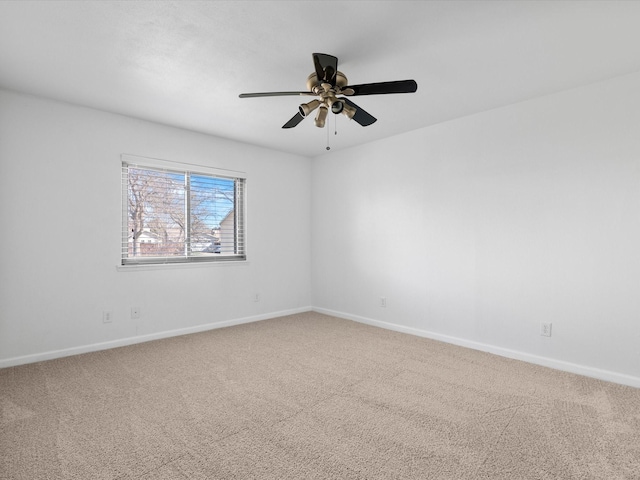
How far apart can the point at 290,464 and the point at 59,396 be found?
1831mm

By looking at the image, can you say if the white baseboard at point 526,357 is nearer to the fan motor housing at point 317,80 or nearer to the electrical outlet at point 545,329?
the electrical outlet at point 545,329

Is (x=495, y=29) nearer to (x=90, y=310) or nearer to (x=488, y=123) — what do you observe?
(x=488, y=123)

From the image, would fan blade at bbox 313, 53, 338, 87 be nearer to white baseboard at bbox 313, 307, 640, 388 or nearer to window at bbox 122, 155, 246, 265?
window at bbox 122, 155, 246, 265

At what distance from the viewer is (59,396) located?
7.81 feet

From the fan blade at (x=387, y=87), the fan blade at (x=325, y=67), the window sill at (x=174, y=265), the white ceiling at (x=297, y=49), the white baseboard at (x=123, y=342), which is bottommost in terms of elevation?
the white baseboard at (x=123, y=342)

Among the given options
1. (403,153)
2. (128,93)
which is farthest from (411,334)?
(128,93)

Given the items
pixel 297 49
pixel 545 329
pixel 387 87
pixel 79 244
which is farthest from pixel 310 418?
pixel 79 244

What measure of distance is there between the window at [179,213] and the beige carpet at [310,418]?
1.18 meters

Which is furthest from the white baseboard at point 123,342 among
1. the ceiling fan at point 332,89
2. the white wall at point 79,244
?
the ceiling fan at point 332,89

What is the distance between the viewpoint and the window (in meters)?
3.66

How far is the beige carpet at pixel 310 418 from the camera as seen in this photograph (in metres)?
1.65

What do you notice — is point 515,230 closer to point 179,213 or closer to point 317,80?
point 317,80

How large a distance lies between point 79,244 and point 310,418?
277 centimetres

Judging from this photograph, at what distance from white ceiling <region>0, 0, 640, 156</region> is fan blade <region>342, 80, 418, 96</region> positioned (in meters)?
0.29
